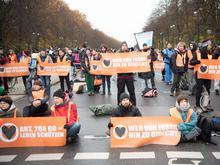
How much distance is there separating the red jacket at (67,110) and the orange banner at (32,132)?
15.2 inches

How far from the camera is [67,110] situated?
25.1 ft

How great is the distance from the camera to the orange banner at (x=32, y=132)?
7.29m

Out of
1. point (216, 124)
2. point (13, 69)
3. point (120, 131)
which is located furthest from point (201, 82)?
point (13, 69)

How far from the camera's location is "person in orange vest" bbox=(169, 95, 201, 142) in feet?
23.5

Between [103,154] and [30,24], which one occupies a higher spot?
[30,24]

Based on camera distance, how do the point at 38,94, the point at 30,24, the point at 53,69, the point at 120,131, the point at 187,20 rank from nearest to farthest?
1. the point at 120,131
2. the point at 38,94
3. the point at 53,69
4. the point at 30,24
5. the point at 187,20

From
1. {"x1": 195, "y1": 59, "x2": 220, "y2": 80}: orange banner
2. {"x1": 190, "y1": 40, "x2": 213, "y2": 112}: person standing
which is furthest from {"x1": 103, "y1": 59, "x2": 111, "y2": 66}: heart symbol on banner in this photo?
{"x1": 195, "y1": 59, "x2": 220, "y2": 80}: orange banner

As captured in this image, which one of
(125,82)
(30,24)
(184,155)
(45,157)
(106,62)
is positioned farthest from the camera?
(30,24)

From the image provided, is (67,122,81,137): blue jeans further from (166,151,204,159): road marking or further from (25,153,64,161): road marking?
(166,151,204,159): road marking

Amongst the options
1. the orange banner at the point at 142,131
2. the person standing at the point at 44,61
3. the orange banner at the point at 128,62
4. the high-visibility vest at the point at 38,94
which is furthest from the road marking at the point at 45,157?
the person standing at the point at 44,61

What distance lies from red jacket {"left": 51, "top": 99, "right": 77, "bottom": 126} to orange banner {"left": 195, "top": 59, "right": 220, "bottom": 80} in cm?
449

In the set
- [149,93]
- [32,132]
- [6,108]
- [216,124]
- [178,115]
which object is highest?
[6,108]

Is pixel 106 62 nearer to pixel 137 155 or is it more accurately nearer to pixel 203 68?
pixel 203 68

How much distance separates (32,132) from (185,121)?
2.78m
